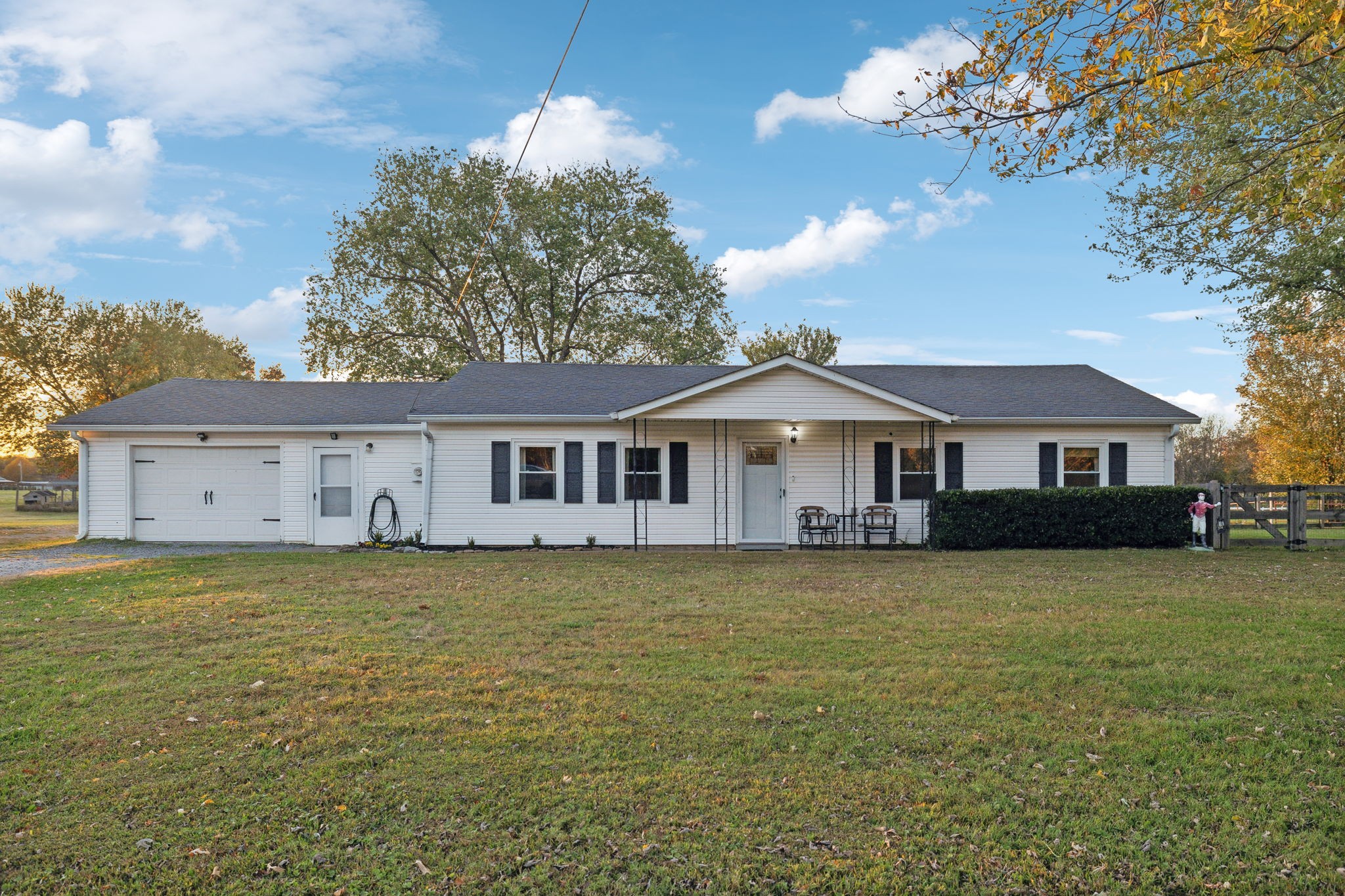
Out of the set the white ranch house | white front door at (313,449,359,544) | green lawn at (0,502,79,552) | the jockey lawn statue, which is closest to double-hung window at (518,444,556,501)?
the white ranch house

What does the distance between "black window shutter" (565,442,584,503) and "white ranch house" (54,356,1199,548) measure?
1.3 inches

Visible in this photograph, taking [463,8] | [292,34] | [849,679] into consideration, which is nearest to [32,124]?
[292,34]

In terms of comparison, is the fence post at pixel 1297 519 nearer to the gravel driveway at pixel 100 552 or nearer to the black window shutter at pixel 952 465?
the black window shutter at pixel 952 465

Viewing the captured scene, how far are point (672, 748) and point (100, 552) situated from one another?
14.9m

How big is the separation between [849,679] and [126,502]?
17.1 meters

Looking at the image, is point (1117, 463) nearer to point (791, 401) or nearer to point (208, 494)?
point (791, 401)

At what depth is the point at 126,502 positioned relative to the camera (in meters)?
16.2

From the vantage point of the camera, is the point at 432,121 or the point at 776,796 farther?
the point at 432,121

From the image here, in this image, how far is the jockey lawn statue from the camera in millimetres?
14688

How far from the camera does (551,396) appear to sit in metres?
16.7

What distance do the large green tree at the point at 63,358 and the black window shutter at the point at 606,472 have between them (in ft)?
98.2

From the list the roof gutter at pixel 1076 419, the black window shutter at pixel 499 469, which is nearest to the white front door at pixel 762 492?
the roof gutter at pixel 1076 419

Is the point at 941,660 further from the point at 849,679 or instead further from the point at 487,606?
the point at 487,606

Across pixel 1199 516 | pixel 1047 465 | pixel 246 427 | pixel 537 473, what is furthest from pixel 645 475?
pixel 1199 516
